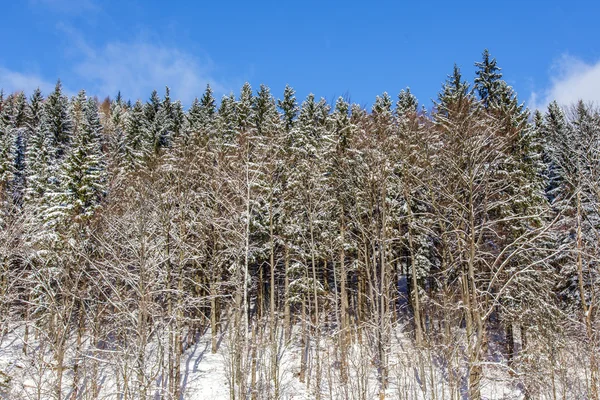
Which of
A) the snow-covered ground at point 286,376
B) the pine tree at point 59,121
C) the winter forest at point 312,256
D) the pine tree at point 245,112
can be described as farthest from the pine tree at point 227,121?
the pine tree at point 59,121

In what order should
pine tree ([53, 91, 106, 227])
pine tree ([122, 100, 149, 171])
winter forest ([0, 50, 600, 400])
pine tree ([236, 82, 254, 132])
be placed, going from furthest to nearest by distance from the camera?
pine tree ([122, 100, 149, 171])
pine tree ([236, 82, 254, 132])
pine tree ([53, 91, 106, 227])
winter forest ([0, 50, 600, 400])

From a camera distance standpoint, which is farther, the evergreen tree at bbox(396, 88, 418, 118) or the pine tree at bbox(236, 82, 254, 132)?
the evergreen tree at bbox(396, 88, 418, 118)

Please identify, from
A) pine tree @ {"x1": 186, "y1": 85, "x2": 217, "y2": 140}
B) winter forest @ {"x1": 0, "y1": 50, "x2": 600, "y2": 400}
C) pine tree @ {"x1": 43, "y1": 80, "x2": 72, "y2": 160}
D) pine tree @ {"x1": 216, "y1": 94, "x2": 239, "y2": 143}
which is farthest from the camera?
pine tree @ {"x1": 43, "y1": 80, "x2": 72, "y2": 160}

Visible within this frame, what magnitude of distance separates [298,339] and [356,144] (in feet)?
41.0

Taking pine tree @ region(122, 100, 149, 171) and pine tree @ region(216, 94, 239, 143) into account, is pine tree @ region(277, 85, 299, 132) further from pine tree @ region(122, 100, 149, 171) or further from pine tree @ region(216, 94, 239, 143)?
pine tree @ region(122, 100, 149, 171)

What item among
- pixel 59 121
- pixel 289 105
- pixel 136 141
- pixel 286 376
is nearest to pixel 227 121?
pixel 289 105

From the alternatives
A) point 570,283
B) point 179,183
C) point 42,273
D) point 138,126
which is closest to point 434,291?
point 570,283

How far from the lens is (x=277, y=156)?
2323cm

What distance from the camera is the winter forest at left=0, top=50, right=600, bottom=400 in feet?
52.8

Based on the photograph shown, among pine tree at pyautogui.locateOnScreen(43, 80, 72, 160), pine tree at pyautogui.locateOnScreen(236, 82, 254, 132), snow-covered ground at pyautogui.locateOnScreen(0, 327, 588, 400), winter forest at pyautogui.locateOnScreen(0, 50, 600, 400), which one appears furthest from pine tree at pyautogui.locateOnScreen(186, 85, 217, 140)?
snow-covered ground at pyautogui.locateOnScreen(0, 327, 588, 400)

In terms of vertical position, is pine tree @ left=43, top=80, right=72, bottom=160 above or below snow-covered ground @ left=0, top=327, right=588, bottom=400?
above

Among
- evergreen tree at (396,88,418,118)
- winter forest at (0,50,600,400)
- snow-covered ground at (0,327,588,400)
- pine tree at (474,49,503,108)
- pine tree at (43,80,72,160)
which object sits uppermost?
pine tree at (43,80,72,160)

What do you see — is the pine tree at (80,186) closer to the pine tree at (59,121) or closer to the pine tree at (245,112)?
the pine tree at (245,112)

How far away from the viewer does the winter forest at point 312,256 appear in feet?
52.8
